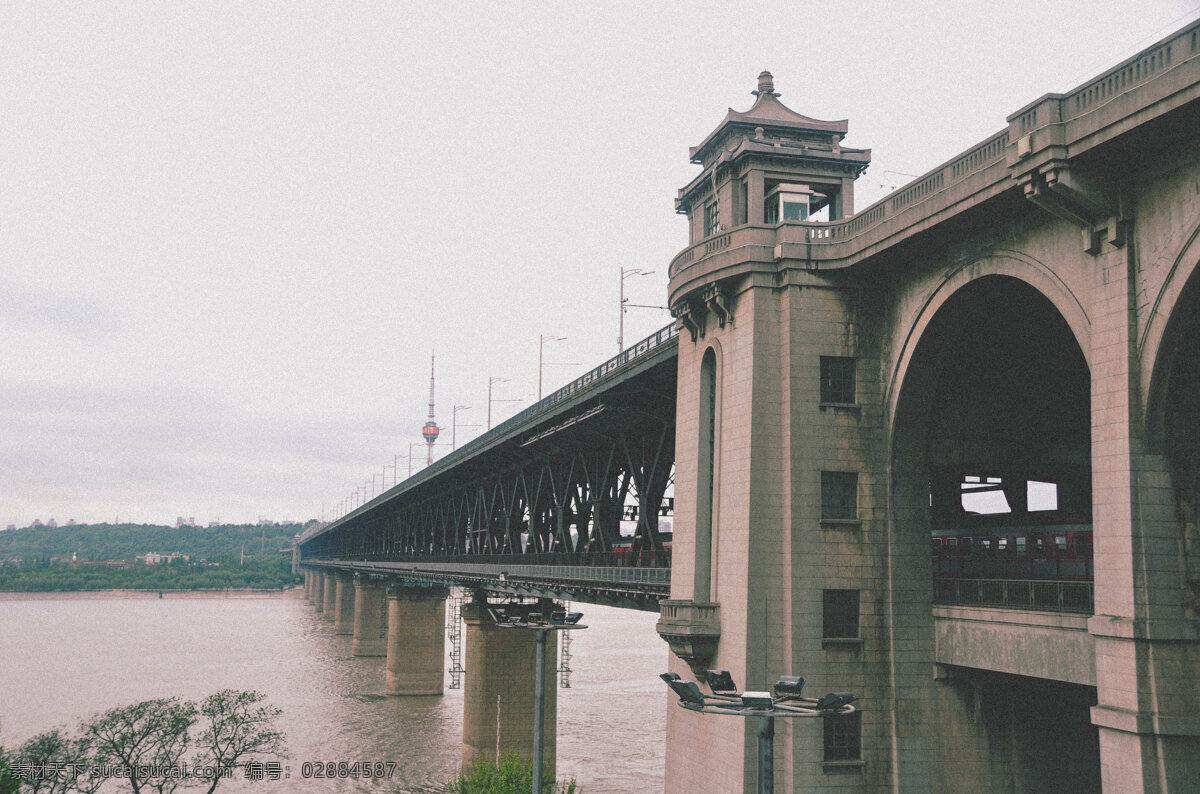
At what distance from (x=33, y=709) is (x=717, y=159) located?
63414 mm

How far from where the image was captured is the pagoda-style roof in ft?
104

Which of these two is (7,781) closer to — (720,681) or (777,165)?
(720,681)

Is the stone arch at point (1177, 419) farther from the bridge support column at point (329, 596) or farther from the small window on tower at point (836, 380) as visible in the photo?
the bridge support column at point (329, 596)

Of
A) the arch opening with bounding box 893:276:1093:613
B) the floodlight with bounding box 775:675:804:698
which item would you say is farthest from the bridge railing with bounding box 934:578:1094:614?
the floodlight with bounding box 775:675:804:698

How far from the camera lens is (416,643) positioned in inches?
3285

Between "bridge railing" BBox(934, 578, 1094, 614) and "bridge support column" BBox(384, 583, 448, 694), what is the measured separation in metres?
59.3

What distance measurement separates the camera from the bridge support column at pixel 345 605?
144375mm

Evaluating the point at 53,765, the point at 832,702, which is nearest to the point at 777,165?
the point at 832,702

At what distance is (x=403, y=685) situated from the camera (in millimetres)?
81562

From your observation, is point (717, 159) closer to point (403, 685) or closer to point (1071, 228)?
point (1071, 228)

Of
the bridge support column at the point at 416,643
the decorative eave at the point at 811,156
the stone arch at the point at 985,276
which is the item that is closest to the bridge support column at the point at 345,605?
the bridge support column at the point at 416,643

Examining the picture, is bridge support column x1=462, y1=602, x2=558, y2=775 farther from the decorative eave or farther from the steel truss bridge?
the decorative eave

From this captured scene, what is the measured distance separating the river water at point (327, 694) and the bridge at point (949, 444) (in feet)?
72.5

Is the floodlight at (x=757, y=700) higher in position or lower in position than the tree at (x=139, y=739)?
higher
